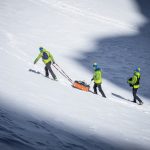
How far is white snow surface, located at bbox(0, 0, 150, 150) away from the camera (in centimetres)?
707

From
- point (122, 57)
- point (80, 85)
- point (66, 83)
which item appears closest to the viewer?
point (80, 85)

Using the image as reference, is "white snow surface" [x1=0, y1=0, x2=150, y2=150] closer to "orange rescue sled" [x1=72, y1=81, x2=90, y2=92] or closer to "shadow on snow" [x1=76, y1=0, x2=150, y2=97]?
"shadow on snow" [x1=76, y1=0, x2=150, y2=97]

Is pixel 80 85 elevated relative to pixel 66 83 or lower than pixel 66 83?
lower

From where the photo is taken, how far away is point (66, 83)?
1533cm

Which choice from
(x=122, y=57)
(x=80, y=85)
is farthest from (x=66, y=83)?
(x=122, y=57)

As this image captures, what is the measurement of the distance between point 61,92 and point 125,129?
12.1 feet

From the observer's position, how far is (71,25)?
89.5 feet

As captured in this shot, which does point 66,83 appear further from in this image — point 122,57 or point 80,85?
point 122,57

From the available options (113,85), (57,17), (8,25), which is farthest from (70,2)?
(113,85)

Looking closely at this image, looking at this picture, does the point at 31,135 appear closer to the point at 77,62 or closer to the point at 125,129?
the point at 125,129

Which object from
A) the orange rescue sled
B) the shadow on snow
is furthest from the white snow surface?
the orange rescue sled

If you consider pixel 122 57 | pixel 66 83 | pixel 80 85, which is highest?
pixel 122 57

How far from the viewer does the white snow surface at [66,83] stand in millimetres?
7066

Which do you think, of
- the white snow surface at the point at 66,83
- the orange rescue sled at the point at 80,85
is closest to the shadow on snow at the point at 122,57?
the white snow surface at the point at 66,83
